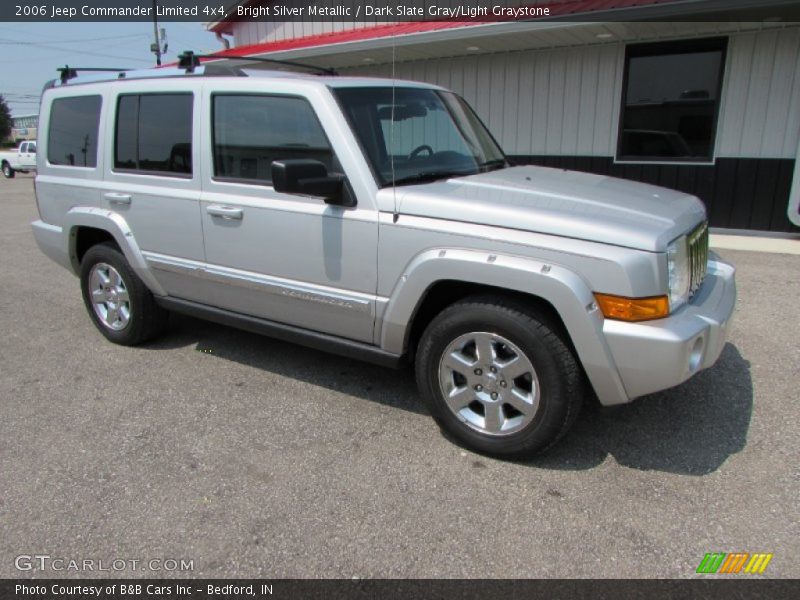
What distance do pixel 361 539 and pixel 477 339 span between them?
1.08 m

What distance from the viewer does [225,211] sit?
3.62 meters

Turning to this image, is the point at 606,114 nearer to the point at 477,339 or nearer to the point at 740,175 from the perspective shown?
the point at 740,175

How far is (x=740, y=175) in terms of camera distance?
8.35 meters

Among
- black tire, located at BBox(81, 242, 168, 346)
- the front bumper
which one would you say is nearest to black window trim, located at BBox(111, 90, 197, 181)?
black tire, located at BBox(81, 242, 168, 346)

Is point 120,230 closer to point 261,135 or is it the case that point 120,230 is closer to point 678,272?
point 261,135

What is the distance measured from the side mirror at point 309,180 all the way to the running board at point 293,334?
0.83 meters

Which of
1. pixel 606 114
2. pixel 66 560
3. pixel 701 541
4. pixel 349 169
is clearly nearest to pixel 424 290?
pixel 349 169

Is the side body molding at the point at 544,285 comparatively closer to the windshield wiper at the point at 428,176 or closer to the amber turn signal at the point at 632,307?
the amber turn signal at the point at 632,307

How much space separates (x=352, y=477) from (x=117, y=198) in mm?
2750

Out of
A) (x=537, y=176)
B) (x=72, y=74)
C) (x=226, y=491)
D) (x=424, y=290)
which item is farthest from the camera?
(x=72, y=74)

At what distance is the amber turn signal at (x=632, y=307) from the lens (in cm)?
258

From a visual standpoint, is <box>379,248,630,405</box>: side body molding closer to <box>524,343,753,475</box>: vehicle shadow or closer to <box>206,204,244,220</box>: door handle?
<box>524,343,753,475</box>: vehicle shadow
